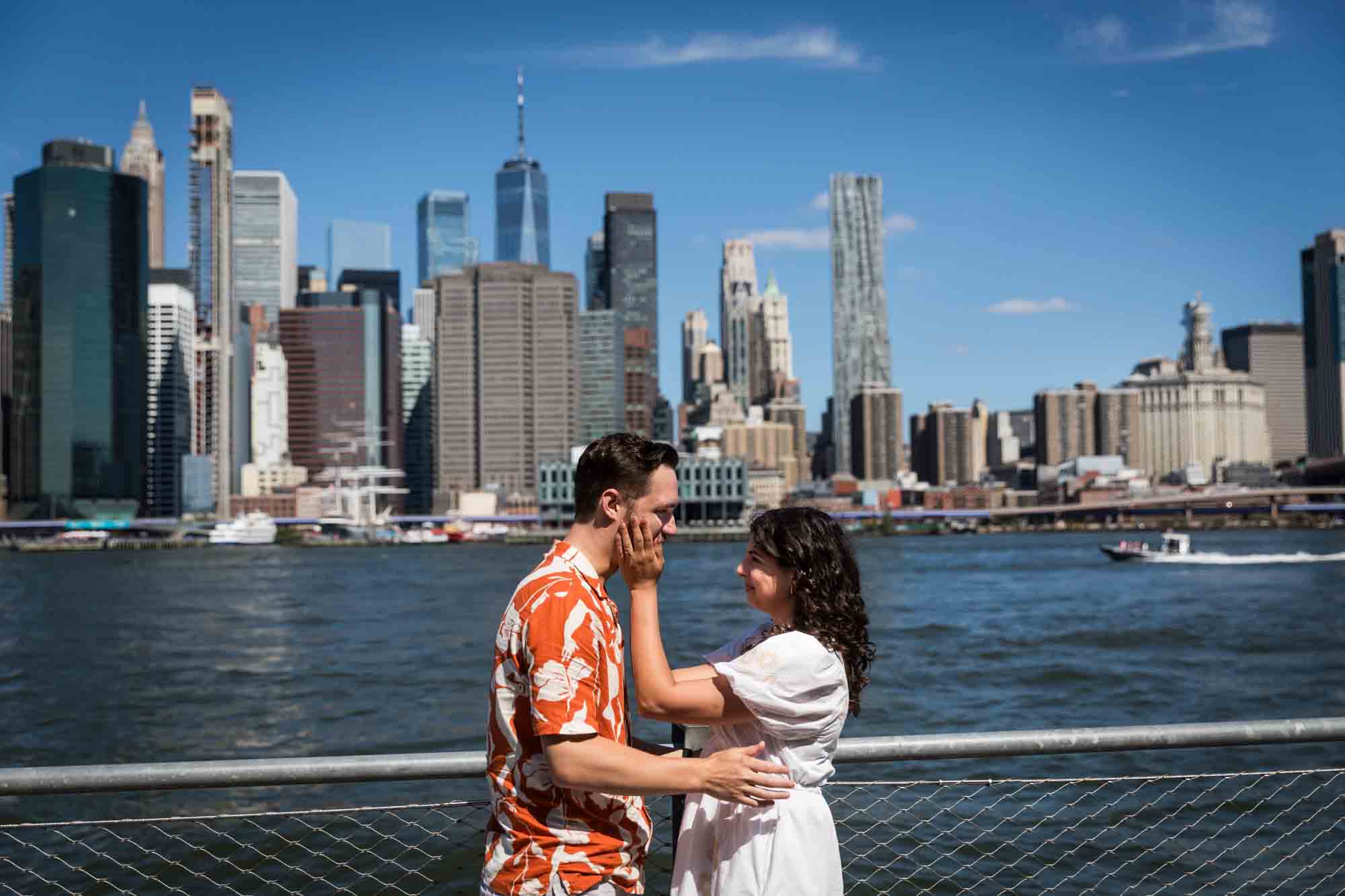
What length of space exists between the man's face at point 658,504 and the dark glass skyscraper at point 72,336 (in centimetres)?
15853

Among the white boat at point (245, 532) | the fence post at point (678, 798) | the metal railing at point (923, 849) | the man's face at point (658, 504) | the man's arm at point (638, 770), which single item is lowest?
the white boat at point (245, 532)

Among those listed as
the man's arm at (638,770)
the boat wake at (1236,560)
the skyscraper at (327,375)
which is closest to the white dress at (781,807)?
the man's arm at (638,770)

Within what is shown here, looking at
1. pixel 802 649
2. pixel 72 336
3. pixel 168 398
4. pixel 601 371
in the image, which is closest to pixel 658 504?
pixel 802 649

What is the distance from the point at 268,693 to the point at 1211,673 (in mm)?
17830

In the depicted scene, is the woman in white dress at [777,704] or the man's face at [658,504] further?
the man's face at [658,504]

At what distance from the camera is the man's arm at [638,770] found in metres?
2.71

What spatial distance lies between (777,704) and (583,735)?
0.47 m

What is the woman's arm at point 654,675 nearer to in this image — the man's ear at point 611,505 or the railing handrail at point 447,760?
the man's ear at point 611,505

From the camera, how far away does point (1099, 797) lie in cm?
1233

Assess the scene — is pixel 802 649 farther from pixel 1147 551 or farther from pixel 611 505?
pixel 1147 551

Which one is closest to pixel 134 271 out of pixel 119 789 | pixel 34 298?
pixel 34 298

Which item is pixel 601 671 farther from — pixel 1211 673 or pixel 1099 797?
pixel 1211 673

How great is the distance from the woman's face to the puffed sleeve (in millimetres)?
166

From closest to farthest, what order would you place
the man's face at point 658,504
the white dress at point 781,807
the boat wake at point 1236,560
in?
the white dress at point 781,807, the man's face at point 658,504, the boat wake at point 1236,560
